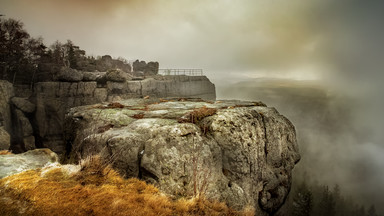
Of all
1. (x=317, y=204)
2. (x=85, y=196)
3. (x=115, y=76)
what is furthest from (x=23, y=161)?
(x=317, y=204)

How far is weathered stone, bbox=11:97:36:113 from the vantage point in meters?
24.5

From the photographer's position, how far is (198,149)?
311 inches

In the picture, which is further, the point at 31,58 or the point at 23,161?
the point at 31,58

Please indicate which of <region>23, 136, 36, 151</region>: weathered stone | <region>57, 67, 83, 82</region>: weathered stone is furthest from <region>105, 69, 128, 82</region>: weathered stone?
<region>23, 136, 36, 151</region>: weathered stone

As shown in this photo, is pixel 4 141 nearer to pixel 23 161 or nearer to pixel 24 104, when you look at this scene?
pixel 24 104

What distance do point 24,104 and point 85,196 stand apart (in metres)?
29.8

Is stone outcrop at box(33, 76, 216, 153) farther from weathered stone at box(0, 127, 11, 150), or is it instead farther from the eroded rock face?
the eroded rock face

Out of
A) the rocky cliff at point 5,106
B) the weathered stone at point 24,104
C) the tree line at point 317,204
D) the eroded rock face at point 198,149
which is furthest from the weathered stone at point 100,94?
the tree line at point 317,204

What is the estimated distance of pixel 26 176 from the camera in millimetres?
4852

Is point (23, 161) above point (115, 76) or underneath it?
underneath

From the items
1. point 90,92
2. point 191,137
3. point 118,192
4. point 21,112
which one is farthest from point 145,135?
point 21,112

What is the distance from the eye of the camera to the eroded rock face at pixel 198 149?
7.01 metres

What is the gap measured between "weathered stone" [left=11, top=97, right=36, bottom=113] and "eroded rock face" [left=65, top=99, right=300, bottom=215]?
2049 cm

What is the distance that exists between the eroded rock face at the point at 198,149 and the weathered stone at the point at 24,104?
67.2ft
